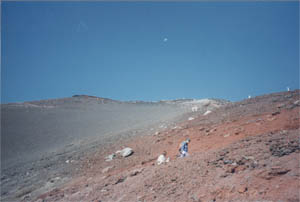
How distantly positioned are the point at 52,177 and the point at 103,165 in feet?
8.38

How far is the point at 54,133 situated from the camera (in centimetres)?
1800

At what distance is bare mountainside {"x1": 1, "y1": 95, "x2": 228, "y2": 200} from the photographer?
9562 mm

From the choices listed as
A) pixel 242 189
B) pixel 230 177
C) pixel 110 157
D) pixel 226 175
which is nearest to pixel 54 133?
pixel 110 157

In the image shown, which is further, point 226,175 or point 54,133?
point 54,133

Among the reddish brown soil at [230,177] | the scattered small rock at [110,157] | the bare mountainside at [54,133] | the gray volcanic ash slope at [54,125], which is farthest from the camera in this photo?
the gray volcanic ash slope at [54,125]

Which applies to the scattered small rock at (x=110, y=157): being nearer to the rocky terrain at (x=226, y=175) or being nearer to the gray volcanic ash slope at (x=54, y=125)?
the rocky terrain at (x=226, y=175)

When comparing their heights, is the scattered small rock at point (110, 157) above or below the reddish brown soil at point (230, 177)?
below

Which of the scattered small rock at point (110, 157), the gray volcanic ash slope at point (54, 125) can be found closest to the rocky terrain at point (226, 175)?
the scattered small rock at point (110, 157)

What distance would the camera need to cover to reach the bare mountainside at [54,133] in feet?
31.4

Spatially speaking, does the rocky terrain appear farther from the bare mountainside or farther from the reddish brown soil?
the bare mountainside

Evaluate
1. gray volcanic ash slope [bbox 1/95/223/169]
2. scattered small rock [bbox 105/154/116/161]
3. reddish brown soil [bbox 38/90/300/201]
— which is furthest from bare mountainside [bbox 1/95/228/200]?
reddish brown soil [bbox 38/90/300/201]

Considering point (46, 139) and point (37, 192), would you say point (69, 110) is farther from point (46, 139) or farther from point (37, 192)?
point (37, 192)

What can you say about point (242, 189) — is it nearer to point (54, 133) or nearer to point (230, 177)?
point (230, 177)

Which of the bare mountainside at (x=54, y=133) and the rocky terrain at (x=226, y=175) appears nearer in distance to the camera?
the rocky terrain at (x=226, y=175)
